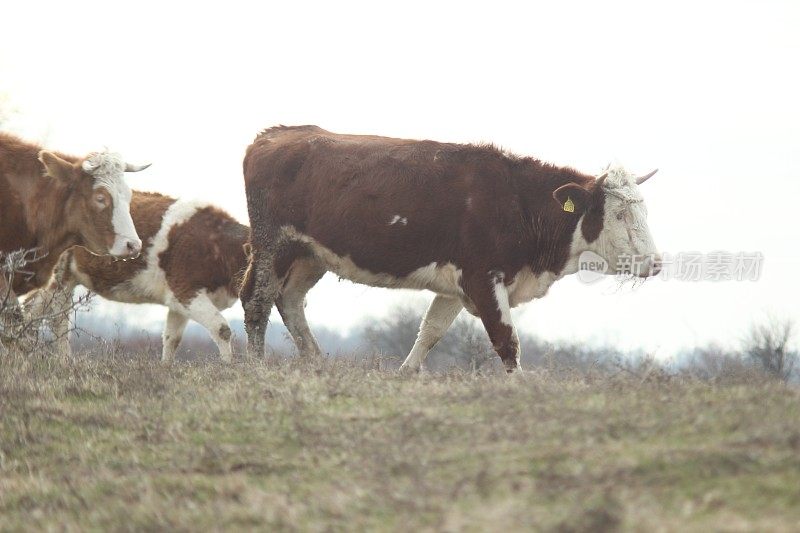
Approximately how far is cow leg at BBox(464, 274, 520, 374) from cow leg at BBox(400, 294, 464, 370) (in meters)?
1.17

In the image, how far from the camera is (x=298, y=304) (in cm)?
1386

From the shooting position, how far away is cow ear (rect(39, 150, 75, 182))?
12.9 metres

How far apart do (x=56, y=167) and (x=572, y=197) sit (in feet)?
19.1

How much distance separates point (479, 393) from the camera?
781 centimetres

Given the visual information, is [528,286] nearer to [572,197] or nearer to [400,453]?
[572,197]

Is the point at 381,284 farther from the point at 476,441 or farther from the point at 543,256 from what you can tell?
the point at 476,441

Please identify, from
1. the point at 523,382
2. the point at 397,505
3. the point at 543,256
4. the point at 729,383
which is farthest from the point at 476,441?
the point at 543,256

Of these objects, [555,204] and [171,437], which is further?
[555,204]

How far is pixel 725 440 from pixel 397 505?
72.0 inches

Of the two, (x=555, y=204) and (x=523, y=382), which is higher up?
(x=555, y=204)

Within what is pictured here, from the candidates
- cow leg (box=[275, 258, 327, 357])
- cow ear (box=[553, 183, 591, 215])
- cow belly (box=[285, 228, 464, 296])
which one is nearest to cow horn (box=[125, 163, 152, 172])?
cow belly (box=[285, 228, 464, 296])

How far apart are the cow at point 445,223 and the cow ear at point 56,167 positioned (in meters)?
2.23

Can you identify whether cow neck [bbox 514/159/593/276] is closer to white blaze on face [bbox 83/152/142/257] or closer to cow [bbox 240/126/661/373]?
cow [bbox 240/126/661/373]

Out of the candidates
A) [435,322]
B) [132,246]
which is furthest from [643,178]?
[132,246]
